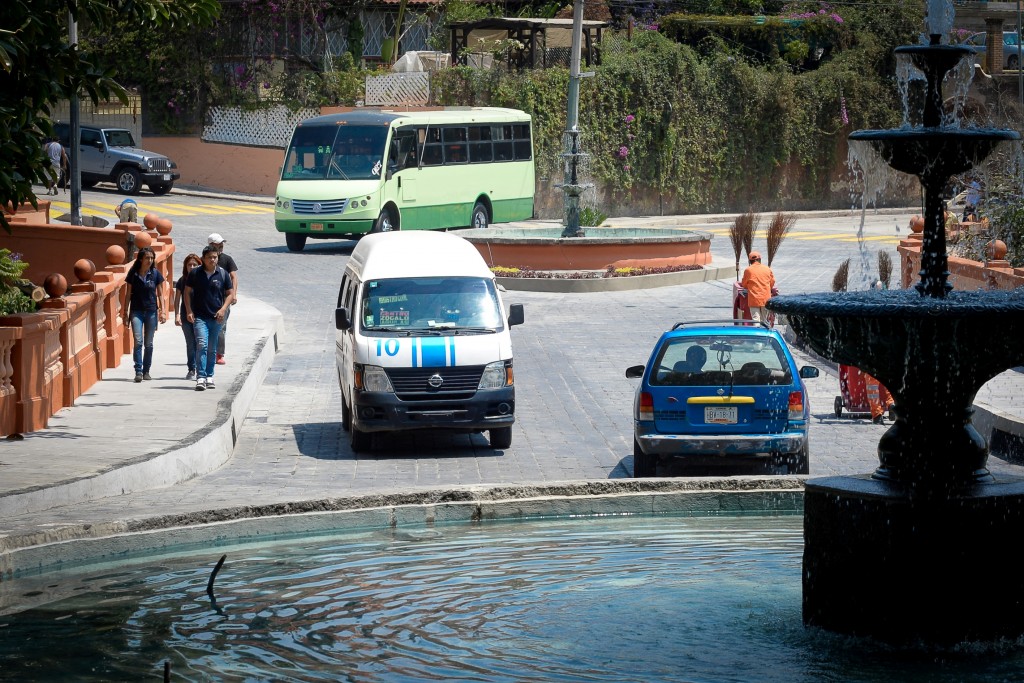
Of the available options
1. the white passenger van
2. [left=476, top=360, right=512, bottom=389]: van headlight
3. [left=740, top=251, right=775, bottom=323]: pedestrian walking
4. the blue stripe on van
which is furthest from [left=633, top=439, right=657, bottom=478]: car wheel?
[left=740, top=251, right=775, bottom=323]: pedestrian walking

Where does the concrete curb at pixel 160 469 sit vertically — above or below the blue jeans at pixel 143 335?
below

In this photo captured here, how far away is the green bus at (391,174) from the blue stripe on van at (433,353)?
19813mm

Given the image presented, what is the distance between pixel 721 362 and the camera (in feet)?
46.4

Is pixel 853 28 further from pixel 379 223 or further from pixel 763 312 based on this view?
pixel 763 312

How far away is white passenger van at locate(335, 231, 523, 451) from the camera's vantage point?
51.8 feet

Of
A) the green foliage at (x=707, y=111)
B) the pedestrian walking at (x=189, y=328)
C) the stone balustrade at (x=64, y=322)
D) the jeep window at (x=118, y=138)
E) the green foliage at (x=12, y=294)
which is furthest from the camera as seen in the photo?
the green foliage at (x=707, y=111)

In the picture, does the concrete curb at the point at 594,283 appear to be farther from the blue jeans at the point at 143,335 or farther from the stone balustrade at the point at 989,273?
the blue jeans at the point at 143,335

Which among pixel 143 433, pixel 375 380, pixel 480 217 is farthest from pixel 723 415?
pixel 480 217

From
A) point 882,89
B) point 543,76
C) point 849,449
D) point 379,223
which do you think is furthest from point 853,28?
point 849,449

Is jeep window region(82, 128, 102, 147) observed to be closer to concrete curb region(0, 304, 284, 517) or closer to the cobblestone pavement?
the cobblestone pavement

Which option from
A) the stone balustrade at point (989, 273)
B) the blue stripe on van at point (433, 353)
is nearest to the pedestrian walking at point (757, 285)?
the stone balustrade at point (989, 273)

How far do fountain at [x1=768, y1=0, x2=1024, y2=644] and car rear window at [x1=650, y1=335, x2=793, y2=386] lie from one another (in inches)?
184

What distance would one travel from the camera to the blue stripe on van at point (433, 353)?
51.9 feet

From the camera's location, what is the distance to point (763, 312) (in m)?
22.9
